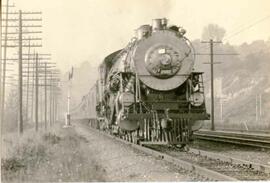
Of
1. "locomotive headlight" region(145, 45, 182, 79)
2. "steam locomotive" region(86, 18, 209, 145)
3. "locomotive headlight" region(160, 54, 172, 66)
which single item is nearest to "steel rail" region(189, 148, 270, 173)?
"steam locomotive" region(86, 18, 209, 145)

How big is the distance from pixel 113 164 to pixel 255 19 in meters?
3.64

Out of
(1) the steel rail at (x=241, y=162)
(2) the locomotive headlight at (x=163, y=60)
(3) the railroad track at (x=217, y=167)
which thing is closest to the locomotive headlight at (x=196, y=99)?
(2) the locomotive headlight at (x=163, y=60)

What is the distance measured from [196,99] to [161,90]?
820 millimetres

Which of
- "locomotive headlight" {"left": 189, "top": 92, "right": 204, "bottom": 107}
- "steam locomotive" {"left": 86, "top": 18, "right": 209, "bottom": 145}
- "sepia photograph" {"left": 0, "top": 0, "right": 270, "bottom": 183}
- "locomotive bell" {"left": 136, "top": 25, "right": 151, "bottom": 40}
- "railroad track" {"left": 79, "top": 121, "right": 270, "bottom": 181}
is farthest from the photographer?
"locomotive bell" {"left": 136, "top": 25, "right": 151, "bottom": 40}

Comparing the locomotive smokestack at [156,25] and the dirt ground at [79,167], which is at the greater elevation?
the locomotive smokestack at [156,25]

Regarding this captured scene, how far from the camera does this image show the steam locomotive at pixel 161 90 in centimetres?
1098

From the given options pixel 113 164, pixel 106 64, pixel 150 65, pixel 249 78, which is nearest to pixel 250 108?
pixel 249 78

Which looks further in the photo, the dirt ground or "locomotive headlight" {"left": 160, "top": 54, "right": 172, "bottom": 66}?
"locomotive headlight" {"left": 160, "top": 54, "right": 172, "bottom": 66}

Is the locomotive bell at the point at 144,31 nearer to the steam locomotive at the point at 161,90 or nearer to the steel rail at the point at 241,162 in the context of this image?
the steam locomotive at the point at 161,90

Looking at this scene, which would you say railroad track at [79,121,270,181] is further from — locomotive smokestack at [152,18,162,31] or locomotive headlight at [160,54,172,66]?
locomotive smokestack at [152,18,162,31]

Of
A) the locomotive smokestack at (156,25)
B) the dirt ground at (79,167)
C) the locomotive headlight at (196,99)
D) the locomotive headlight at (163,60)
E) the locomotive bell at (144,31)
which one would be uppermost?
the locomotive smokestack at (156,25)

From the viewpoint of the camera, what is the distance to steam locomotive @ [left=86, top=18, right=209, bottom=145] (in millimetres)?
10977

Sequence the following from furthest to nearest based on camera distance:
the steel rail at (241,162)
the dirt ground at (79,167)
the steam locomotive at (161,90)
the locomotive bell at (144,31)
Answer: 1. the locomotive bell at (144,31)
2. the steam locomotive at (161,90)
3. the steel rail at (241,162)
4. the dirt ground at (79,167)

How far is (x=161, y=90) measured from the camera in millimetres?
11289
